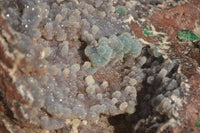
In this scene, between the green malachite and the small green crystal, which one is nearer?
the small green crystal

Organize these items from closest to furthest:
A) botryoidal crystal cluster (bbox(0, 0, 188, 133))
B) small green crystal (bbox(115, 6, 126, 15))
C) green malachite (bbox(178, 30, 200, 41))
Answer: botryoidal crystal cluster (bbox(0, 0, 188, 133)) < small green crystal (bbox(115, 6, 126, 15)) < green malachite (bbox(178, 30, 200, 41))

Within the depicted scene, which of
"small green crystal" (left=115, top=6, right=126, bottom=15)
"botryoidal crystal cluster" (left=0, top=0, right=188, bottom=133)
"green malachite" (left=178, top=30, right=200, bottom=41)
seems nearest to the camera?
"botryoidal crystal cluster" (left=0, top=0, right=188, bottom=133)

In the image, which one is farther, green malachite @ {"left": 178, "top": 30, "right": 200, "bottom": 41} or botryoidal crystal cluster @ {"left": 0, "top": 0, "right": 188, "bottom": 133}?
green malachite @ {"left": 178, "top": 30, "right": 200, "bottom": 41}

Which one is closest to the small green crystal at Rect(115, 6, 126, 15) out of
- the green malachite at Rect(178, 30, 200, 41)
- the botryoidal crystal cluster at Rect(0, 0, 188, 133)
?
the botryoidal crystal cluster at Rect(0, 0, 188, 133)

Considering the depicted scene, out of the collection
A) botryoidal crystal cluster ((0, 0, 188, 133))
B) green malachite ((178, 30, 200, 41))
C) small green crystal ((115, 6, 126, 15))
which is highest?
small green crystal ((115, 6, 126, 15))

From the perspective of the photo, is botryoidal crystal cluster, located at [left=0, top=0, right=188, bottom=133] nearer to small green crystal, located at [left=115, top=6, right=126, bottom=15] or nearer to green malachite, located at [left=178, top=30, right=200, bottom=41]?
small green crystal, located at [left=115, top=6, right=126, bottom=15]

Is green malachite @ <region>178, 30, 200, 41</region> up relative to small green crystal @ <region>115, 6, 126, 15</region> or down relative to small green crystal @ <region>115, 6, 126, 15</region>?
down

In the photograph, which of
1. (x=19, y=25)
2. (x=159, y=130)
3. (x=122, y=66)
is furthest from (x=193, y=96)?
(x=19, y=25)

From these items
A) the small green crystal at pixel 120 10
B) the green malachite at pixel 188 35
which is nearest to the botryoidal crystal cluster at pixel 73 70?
the small green crystal at pixel 120 10

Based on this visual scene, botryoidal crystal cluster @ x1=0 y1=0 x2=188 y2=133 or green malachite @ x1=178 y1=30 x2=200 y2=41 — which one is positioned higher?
green malachite @ x1=178 y1=30 x2=200 y2=41
